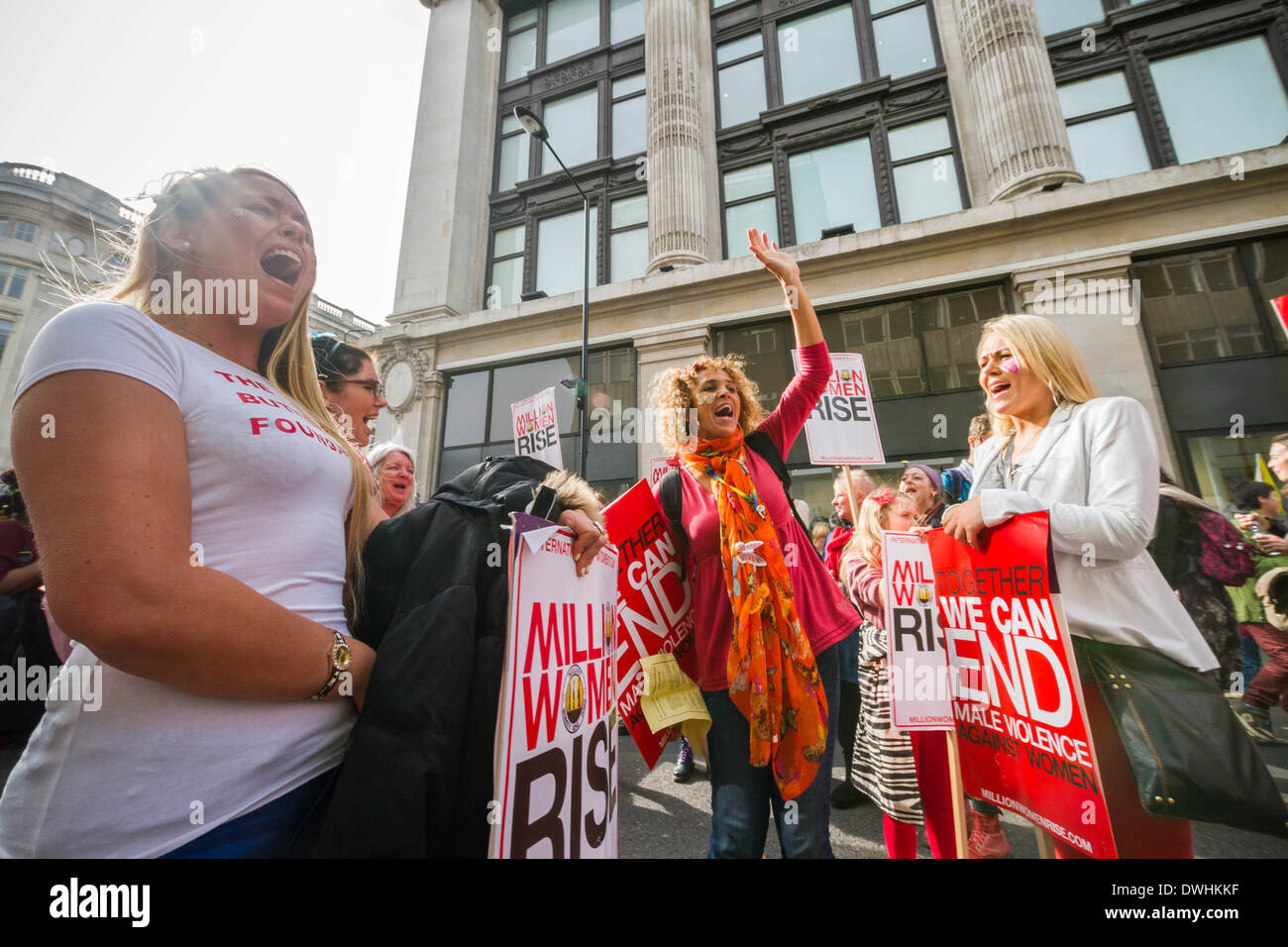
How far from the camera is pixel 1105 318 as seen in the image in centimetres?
879

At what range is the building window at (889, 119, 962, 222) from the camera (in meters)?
11.1

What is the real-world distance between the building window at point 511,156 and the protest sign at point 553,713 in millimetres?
16564

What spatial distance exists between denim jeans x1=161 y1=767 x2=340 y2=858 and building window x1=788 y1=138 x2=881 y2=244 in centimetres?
1304

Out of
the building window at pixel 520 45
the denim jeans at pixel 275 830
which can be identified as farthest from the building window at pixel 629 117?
the denim jeans at pixel 275 830

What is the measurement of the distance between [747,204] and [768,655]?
12977 mm

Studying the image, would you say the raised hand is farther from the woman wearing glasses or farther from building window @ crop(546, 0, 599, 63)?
building window @ crop(546, 0, 599, 63)

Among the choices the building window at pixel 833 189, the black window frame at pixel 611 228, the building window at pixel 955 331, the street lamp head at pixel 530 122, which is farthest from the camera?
the black window frame at pixel 611 228

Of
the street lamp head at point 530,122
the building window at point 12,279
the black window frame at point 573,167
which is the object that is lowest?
the street lamp head at point 530,122

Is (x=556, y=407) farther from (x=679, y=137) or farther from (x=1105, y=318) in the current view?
(x=1105, y=318)

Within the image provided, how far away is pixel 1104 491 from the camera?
182 cm

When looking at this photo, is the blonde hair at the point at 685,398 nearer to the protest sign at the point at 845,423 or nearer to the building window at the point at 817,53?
the protest sign at the point at 845,423

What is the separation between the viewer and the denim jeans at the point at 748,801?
6.06 ft

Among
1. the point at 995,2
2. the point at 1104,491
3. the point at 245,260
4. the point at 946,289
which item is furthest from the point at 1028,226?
the point at 245,260

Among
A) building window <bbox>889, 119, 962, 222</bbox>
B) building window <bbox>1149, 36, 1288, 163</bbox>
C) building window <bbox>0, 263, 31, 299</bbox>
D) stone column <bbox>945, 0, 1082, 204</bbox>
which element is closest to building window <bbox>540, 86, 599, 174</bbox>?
building window <bbox>889, 119, 962, 222</bbox>
